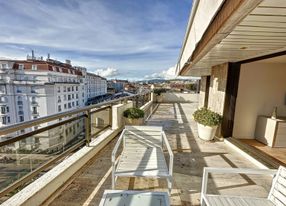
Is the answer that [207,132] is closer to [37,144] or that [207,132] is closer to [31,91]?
[37,144]

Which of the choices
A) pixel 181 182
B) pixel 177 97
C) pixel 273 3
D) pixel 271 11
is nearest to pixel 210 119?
pixel 181 182

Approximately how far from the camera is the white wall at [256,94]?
13.7ft

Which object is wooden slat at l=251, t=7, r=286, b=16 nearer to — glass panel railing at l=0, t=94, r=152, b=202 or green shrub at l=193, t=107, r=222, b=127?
glass panel railing at l=0, t=94, r=152, b=202

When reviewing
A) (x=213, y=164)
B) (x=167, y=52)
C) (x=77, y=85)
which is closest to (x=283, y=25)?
(x=213, y=164)

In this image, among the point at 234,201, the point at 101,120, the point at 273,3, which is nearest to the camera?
the point at 273,3

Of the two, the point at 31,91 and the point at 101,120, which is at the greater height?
the point at 101,120

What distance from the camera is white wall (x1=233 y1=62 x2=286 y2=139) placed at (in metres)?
4.17

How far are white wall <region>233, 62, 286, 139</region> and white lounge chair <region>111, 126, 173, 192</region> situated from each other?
2.81 metres

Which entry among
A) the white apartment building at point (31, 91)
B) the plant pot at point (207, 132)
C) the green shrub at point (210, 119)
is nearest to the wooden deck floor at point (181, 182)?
the plant pot at point (207, 132)

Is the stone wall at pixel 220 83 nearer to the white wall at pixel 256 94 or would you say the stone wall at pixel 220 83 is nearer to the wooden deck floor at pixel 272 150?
Result: the white wall at pixel 256 94

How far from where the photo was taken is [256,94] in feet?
14.0

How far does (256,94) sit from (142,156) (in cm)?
363

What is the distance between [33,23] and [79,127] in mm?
14386

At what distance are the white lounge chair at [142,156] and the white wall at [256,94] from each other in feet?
9.21
